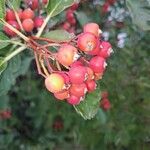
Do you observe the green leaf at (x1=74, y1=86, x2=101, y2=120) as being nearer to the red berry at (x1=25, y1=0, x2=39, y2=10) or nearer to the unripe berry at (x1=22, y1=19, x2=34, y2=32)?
the unripe berry at (x1=22, y1=19, x2=34, y2=32)

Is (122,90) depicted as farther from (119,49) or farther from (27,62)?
(27,62)

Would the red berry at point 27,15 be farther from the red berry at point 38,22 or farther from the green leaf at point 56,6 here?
the green leaf at point 56,6

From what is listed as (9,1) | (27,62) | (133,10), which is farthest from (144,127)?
(9,1)

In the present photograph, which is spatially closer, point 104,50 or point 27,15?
point 104,50

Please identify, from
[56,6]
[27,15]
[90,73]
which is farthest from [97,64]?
[27,15]

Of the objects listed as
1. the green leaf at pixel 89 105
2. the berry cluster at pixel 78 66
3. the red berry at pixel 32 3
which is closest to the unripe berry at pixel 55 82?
the berry cluster at pixel 78 66

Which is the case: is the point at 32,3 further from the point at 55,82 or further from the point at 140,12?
the point at 55,82

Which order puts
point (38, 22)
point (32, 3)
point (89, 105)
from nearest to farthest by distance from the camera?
1. point (89, 105)
2. point (38, 22)
3. point (32, 3)
